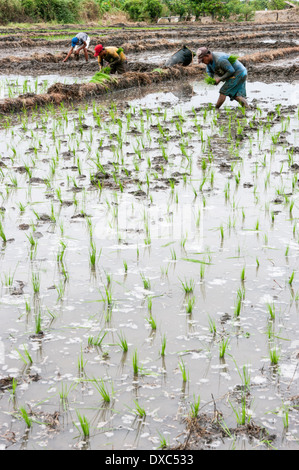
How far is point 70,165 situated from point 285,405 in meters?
3.68

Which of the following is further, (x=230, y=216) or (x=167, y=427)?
(x=230, y=216)

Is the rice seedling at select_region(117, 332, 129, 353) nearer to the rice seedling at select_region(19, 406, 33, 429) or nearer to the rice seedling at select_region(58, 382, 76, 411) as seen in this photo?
the rice seedling at select_region(58, 382, 76, 411)

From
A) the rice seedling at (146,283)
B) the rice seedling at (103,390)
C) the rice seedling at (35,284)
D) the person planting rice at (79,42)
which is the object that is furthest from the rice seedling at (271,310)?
the person planting rice at (79,42)

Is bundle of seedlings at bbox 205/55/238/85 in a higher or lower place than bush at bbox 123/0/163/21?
lower

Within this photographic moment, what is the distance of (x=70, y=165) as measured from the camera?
205 inches

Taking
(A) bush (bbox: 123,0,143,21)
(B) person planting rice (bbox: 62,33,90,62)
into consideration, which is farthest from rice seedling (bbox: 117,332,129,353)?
(A) bush (bbox: 123,0,143,21)

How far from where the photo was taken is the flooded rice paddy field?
1966 mm

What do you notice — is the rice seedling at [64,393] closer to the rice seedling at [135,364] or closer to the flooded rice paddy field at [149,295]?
the flooded rice paddy field at [149,295]

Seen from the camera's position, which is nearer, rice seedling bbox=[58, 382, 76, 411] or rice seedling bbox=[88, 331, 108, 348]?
rice seedling bbox=[58, 382, 76, 411]

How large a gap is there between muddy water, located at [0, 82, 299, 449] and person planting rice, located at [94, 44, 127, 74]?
501 cm
